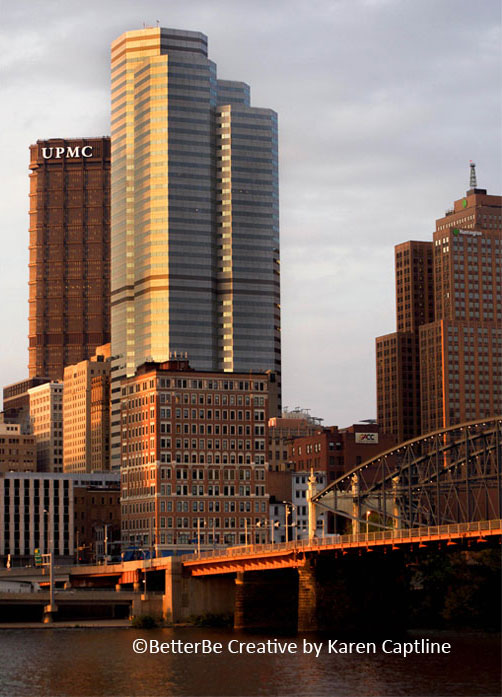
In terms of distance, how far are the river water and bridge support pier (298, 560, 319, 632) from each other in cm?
1228

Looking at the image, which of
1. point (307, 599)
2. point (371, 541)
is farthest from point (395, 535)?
point (307, 599)

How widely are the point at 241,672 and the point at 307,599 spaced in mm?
50025

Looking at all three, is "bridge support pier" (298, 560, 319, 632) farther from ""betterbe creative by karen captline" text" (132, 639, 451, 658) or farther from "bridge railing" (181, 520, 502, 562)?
""betterbe creative by karen captline" text" (132, 639, 451, 658)

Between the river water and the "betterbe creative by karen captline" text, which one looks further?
the "betterbe creative by karen captline" text

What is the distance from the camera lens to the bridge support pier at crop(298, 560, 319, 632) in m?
188

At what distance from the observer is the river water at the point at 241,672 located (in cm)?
12550

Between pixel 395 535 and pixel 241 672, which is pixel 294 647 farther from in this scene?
pixel 241 672

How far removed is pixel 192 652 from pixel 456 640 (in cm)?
3259

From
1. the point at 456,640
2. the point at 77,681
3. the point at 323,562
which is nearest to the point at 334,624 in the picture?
the point at 323,562

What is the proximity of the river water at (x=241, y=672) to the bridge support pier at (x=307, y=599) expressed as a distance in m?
12.3

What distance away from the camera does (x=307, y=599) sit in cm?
18962

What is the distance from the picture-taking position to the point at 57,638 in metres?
190

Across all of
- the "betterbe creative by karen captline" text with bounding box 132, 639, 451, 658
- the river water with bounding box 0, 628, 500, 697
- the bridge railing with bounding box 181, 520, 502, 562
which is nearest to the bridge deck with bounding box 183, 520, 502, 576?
the bridge railing with bounding box 181, 520, 502, 562

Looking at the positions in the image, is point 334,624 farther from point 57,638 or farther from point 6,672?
point 6,672
